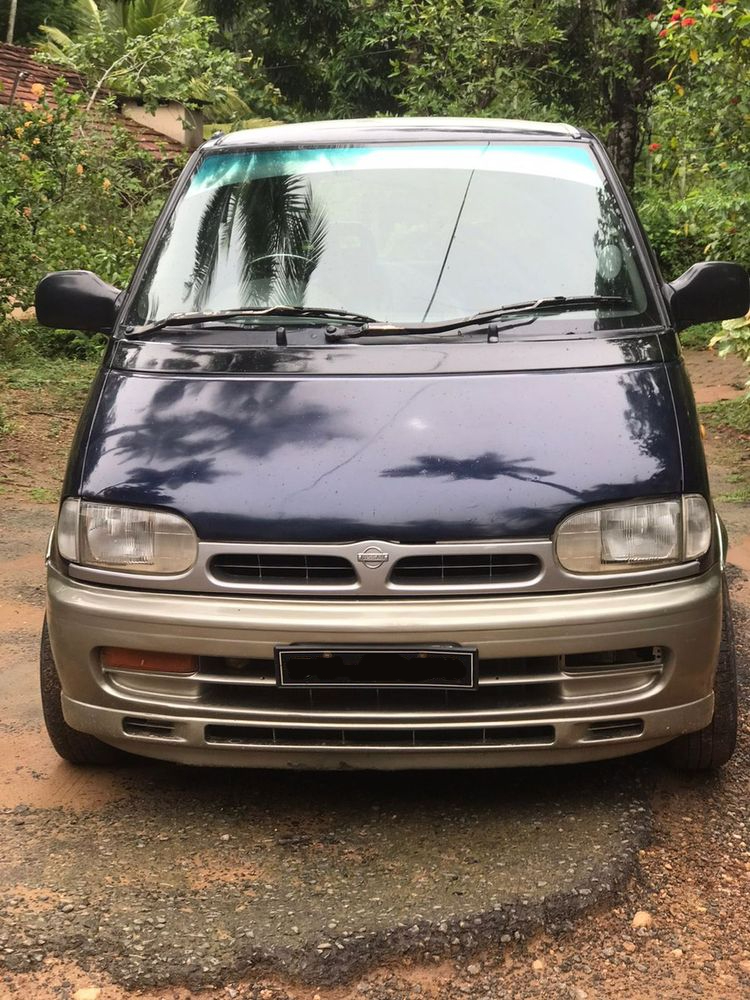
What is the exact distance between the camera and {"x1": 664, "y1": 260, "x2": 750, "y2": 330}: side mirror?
394 centimetres

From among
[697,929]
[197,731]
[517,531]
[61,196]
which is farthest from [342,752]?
[61,196]

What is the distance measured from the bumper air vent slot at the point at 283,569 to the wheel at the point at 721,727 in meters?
1.08

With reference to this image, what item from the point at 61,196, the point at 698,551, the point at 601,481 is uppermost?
the point at 601,481

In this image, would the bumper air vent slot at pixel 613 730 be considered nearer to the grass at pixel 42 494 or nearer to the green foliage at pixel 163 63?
the grass at pixel 42 494

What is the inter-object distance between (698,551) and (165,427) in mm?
1393

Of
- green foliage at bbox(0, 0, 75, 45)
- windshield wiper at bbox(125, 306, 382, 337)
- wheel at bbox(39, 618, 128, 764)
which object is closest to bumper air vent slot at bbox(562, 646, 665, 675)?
windshield wiper at bbox(125, 306, 382, 337)

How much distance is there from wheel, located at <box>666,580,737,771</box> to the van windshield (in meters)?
0.97

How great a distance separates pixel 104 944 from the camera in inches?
108

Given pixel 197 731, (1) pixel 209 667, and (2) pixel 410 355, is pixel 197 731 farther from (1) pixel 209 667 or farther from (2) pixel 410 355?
(2) pixel 410 355

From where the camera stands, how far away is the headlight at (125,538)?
3.07 meters

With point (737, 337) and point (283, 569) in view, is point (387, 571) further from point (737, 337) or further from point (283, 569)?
point (737, 337)

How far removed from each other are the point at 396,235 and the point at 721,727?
5.98 ft

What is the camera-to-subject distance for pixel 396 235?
13.3 ft

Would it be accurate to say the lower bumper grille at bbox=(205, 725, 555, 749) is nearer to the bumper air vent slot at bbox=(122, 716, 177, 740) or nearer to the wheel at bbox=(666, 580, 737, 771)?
the bumper air vent slot at bbox=(122, 716, 177, 740)
